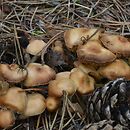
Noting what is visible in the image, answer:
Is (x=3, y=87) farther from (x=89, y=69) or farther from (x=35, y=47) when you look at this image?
(x=89, y=69)

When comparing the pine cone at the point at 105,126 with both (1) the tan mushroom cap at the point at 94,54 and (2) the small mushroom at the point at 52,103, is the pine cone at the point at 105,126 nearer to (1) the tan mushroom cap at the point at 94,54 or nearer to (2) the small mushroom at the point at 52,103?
(2) the small mushroom at the point at 52,103

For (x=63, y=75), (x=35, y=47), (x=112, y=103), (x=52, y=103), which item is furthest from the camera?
(x=35, y=47)

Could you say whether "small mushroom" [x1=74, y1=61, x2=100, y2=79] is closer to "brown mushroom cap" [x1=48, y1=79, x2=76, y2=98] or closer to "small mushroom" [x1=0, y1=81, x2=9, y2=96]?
"brown mushroom cap" [x1=48, y1=79, x2=76, y2=98]

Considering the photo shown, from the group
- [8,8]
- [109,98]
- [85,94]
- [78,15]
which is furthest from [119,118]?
[8,8]

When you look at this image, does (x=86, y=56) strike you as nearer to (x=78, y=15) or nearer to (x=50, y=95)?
(x=50, y=95)

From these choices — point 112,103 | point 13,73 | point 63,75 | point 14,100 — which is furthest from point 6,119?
point 112,103

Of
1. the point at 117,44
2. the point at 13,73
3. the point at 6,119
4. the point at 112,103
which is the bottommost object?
the point at 6,119

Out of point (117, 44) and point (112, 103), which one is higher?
point (117, 44)
